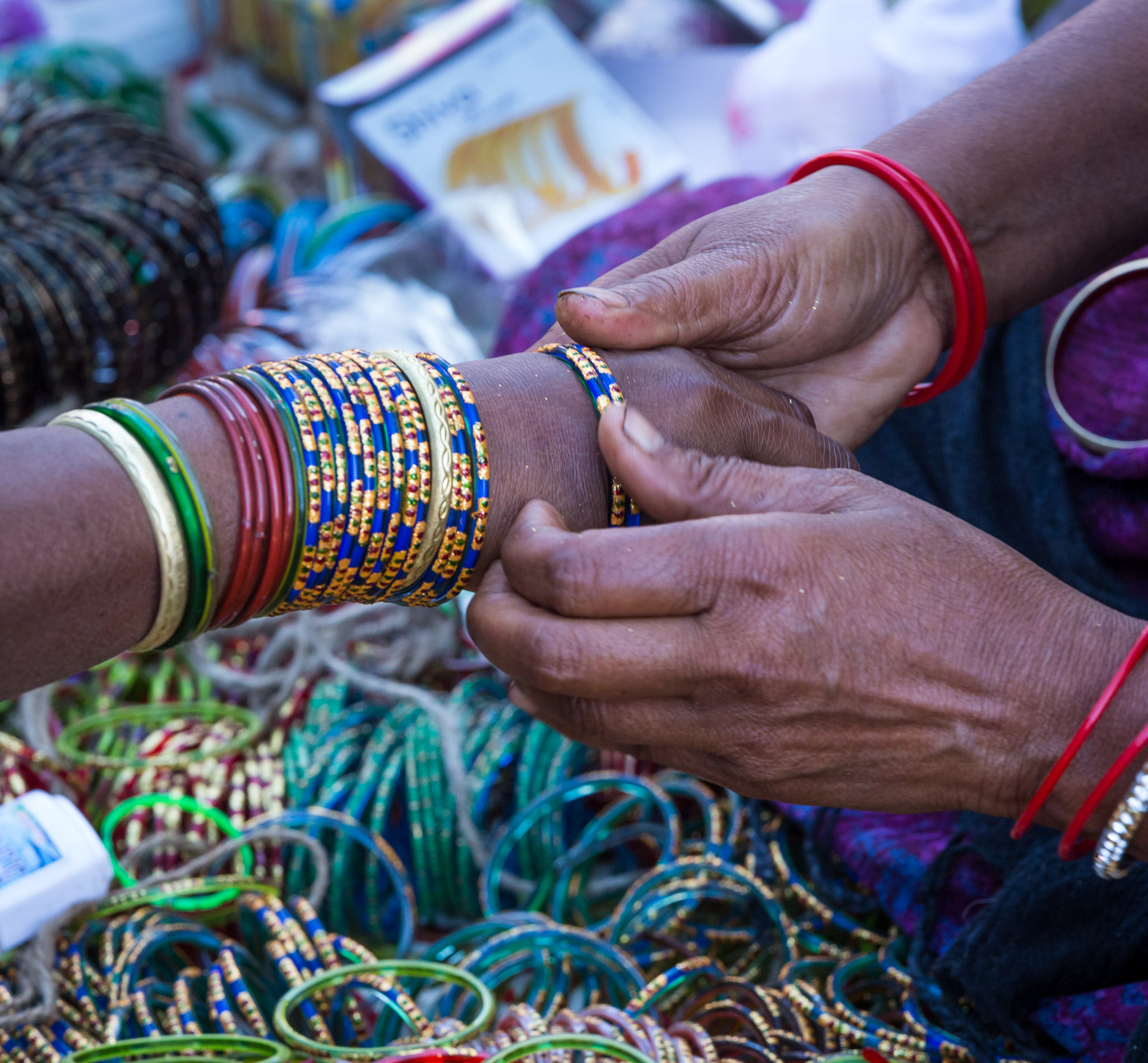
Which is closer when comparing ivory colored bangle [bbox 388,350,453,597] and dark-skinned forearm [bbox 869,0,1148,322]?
ivory colored bangle [bbox 388,350,453,597]

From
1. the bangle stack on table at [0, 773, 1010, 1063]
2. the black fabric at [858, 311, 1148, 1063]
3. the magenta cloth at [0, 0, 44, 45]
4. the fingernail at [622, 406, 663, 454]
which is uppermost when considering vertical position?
the magenta cloth at [0, 0, 44, 45]

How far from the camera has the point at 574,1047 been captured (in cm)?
111

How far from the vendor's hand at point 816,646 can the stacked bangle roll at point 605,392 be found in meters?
0.13

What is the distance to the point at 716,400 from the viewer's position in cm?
121

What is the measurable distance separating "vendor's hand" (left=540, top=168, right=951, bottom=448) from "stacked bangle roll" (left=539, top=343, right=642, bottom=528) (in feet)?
0.08

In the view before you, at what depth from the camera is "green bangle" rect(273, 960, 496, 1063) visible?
1149 millimetres

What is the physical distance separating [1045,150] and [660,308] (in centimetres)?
57

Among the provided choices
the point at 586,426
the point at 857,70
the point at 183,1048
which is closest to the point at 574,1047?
the point at 183,1048

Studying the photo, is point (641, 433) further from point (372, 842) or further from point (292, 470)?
point (372, 842)

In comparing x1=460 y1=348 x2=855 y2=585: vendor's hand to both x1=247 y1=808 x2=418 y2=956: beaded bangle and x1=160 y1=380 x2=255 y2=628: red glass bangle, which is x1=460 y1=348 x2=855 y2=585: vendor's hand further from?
x1=247 y1=808 x2=418 y2=956: beaded bangle

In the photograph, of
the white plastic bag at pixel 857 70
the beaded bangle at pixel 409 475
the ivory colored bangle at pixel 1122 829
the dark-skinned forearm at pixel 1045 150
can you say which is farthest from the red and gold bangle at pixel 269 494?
the white plastic bag at pixel 857 70

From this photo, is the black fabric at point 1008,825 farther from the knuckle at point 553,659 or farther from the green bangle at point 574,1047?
the knuckle at point 553,659

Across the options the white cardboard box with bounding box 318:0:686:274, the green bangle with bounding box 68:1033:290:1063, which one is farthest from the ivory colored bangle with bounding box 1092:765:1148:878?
the white cardboard box with bounding box 318:0:686:274

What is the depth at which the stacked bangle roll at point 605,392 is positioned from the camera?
3.71 ft
